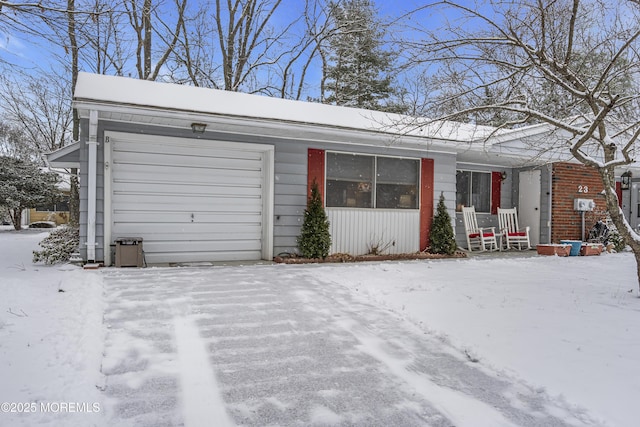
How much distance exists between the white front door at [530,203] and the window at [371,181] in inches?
151

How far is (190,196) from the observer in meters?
7.01

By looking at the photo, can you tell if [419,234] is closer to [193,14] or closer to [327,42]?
[327,42]

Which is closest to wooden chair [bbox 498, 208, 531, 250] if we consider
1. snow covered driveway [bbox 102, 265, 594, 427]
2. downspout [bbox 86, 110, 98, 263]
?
snow covered driveway [bbox 102, 265, 594, 427]

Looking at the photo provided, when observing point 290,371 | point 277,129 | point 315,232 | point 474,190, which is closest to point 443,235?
point 474,190

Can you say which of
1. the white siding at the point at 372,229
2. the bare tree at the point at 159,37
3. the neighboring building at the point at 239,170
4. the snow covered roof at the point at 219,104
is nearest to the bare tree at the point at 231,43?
the bare tree at the point at 159,37

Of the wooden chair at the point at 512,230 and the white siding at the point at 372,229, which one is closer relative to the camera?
the white siding at the point at 372,229

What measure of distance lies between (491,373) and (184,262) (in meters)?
5.44

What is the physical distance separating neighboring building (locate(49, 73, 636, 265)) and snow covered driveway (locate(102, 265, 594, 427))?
2664 millimetres

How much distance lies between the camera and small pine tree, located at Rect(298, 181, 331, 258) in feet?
23.6

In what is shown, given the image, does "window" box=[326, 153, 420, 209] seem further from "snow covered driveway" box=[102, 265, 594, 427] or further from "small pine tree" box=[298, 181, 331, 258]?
"snow covered driveway" box=[102, 265, 594, 427]

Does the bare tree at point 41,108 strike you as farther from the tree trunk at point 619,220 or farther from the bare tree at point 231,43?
the tree trunk at point 619,220

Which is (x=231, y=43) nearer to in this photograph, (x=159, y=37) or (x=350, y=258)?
(x=159, y=37)

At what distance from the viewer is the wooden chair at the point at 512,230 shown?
10.1 meters

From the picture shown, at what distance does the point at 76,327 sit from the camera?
325 centimetres
